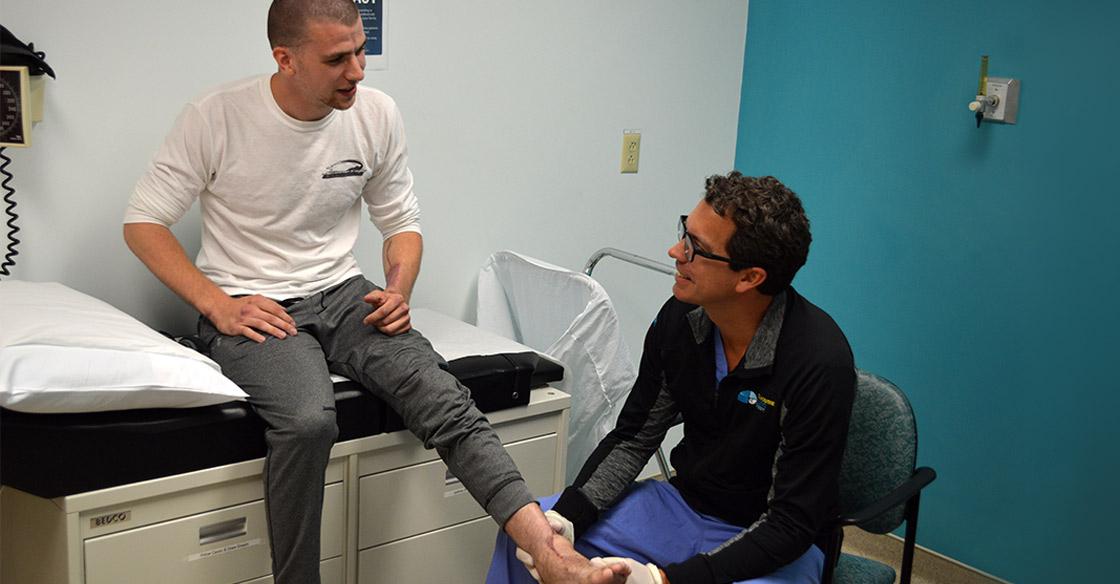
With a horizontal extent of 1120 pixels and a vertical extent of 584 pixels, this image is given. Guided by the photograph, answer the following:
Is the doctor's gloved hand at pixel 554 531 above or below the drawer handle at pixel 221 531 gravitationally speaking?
above

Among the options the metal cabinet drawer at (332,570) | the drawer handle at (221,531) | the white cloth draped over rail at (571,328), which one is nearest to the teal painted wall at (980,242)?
the white cloth draped over rail at (571,328)

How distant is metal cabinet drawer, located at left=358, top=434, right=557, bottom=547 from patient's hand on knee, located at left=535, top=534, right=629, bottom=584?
1.57 feet

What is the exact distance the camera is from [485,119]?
2.71 metres

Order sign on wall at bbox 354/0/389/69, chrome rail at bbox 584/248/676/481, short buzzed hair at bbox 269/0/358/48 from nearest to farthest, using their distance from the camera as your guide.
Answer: short buzzed hair at bbox 269/0/358/48
sign on wall at bbox 354/0/389/69
chrome rail at bbox 584/248/676/481

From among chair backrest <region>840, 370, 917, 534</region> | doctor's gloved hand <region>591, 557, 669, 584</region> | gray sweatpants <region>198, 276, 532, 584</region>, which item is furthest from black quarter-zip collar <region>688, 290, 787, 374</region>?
gray sweatpants <region>198, 276, 532, 584</region>

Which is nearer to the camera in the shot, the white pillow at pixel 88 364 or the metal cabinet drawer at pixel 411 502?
the white pillow at pixel 88 364

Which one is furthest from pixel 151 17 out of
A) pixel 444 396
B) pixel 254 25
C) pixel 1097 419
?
pixel 1097 419

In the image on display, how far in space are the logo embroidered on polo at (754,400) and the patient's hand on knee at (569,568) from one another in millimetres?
346

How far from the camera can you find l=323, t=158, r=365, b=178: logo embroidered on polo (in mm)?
2113

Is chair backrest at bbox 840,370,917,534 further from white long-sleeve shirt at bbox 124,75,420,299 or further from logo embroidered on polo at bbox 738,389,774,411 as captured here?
white long-sleeve shirt at bbox 124,75,420,299

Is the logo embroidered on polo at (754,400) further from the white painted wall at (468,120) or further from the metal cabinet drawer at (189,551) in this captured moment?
the white painted wall at (468,120)

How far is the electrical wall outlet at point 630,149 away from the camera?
3080 mm

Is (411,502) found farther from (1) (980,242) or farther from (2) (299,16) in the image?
(1) (980,242)

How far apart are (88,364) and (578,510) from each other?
84 cm
